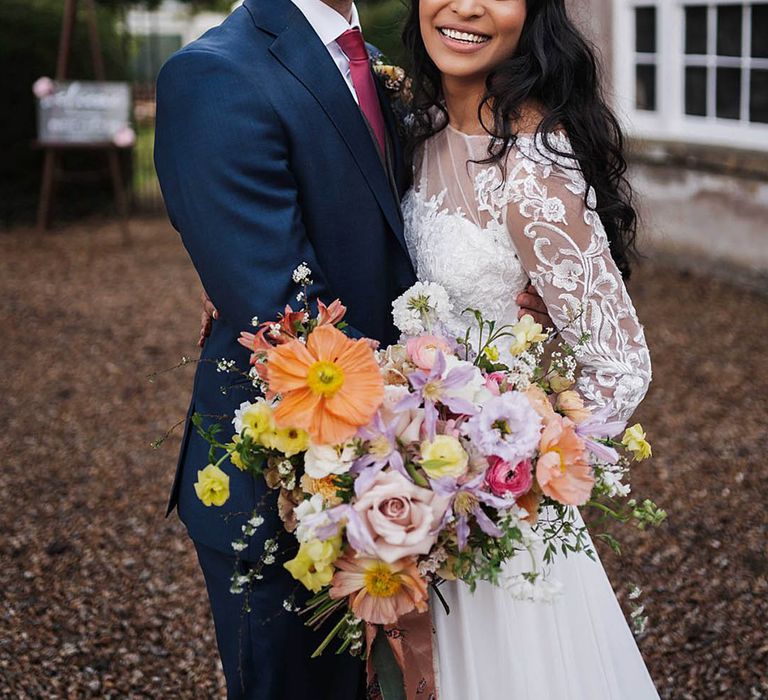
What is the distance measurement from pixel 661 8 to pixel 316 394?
24.9ft

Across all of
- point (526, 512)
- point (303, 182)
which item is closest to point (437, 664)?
point (526, 512)

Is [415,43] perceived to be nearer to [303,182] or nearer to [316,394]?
[303,182]

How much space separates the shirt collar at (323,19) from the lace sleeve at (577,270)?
43 cm

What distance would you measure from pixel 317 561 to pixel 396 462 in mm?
192

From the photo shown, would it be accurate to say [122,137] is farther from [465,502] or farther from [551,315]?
[465,502]

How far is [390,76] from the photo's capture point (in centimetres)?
232

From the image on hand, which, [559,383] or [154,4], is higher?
[559,383]

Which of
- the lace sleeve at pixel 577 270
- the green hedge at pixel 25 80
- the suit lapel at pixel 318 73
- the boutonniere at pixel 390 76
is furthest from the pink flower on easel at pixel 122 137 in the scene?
the lace sleeve at pixel 577 270

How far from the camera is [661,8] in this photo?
8219 mm

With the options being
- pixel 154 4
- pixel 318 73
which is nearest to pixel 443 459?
pixel 318 73

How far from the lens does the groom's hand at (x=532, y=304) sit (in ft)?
7.23

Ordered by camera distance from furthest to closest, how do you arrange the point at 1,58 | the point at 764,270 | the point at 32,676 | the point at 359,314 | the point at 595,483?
the point at 1,58
the point at 764,270
the point at 32,676
the point at 359,314
the point at 595,483

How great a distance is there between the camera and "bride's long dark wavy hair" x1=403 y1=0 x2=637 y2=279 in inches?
85.4

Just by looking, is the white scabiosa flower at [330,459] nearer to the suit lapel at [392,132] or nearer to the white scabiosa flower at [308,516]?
the white scabiosa flower at [308,516]
